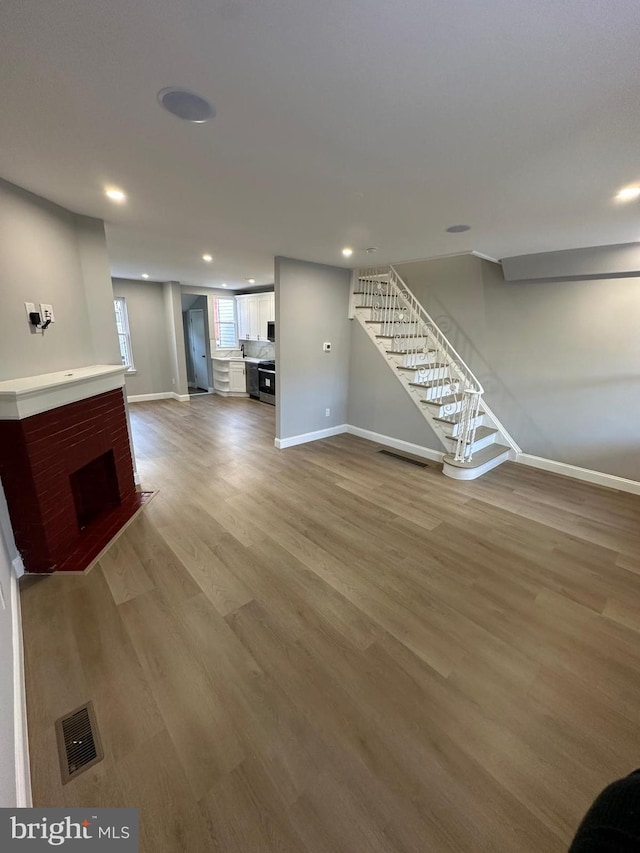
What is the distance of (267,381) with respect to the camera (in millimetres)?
7328

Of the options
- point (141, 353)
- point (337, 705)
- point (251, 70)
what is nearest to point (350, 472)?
point (337, 705)

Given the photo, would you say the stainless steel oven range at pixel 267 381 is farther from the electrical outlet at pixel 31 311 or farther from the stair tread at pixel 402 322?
the electrical outlet at pixel 31 311

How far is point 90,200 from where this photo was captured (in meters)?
2.48

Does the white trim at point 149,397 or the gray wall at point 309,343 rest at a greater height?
the gray wall at point 309,343

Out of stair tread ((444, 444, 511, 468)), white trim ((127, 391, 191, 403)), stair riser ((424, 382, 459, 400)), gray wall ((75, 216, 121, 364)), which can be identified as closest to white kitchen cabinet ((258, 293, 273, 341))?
white trim ((127, 391, 191, 403))

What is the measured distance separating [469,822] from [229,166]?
122 inches

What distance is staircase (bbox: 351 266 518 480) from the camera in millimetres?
4023

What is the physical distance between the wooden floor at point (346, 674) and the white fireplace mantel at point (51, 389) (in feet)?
3.74

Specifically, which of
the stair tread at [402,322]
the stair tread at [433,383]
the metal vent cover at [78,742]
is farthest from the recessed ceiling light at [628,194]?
the metal vent cover at [78,742]

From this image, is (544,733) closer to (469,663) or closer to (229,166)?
(469,663)

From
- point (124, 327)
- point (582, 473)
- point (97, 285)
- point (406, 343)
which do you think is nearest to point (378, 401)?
point (406, 343)

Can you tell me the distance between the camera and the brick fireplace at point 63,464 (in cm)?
207

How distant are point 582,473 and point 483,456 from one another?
1.12 m

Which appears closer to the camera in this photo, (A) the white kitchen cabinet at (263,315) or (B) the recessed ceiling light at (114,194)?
(B) the recessed ceiling light at (114,194)
